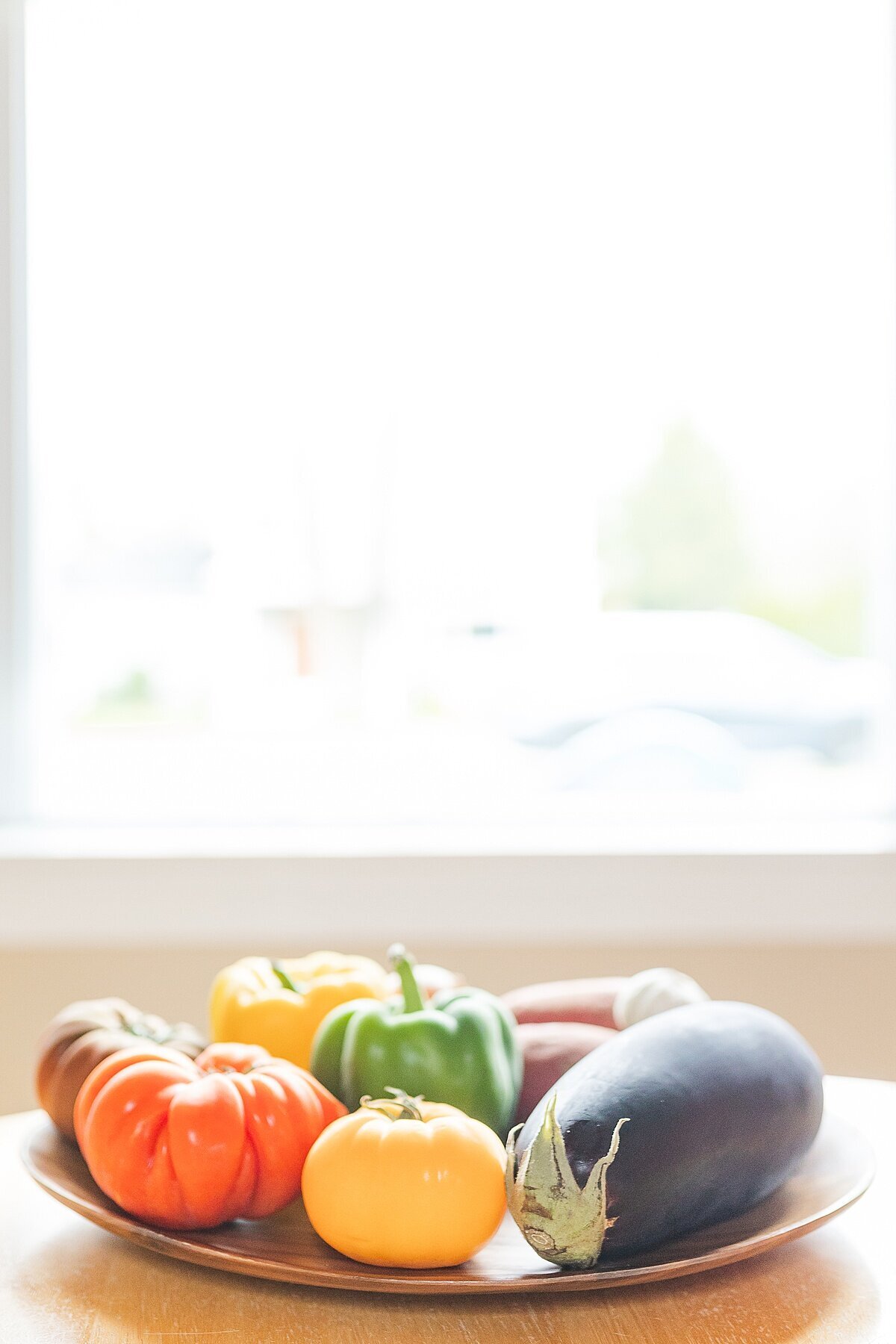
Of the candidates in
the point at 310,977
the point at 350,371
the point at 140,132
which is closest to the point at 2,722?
the point at 350,371

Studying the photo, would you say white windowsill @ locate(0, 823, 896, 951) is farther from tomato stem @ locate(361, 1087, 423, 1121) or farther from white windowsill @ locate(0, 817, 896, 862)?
tomato stem @ locate(361, 1087, 423, 1121)

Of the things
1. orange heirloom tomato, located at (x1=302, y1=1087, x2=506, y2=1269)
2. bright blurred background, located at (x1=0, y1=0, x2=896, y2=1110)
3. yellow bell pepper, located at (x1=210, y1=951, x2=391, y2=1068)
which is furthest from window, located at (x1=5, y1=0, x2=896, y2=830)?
orange heirloom tomato, located at (x1=302, y1=1087, x2=506, y2=1269)

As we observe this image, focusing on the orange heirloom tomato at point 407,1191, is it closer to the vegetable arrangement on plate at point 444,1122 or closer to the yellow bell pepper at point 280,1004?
the vegetable arrangement on plate at point 444,1122

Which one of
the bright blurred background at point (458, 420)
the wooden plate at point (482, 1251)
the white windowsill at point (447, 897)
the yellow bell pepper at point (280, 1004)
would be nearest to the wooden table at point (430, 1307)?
the wooden plate at point (482, 1251)

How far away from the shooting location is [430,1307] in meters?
0.64

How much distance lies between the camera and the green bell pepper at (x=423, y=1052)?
0.72 metres

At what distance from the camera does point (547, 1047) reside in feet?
2.65

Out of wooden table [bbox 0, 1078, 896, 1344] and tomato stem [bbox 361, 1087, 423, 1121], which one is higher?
tomato stem [bbox 361, 1087, 423, 1121]

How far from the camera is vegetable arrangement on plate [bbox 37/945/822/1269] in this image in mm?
614

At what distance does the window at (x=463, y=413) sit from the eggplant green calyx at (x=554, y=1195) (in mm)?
1314

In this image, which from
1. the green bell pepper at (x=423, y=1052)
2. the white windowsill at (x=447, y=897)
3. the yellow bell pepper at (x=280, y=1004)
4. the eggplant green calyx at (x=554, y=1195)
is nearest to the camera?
the eggplant green calyx at (x=554, y=1195)

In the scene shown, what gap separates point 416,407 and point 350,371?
0.11 m

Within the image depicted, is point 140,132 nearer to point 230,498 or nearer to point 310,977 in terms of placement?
point 230,498

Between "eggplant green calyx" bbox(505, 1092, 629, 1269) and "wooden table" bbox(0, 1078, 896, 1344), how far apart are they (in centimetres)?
5
